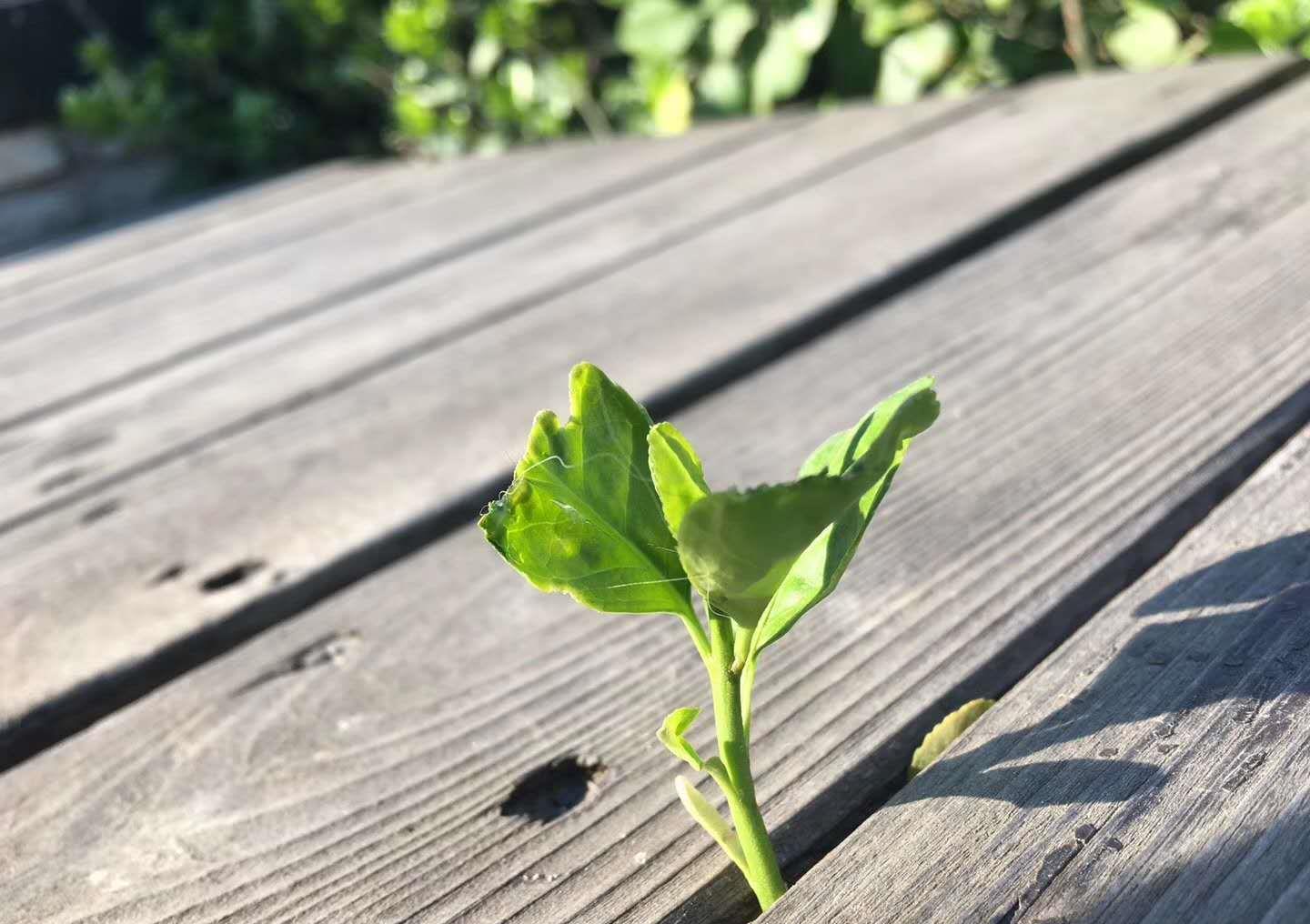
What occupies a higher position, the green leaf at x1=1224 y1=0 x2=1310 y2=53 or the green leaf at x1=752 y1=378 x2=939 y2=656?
the green leaf at x1=1224 y1=0 x2=1310 y2=53

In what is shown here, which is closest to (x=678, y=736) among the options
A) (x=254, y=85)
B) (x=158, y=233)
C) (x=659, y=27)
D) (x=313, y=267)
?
(x=313, y=267)

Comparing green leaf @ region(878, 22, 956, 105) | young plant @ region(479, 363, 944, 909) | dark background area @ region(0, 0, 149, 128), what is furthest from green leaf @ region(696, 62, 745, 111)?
young plant @ region(479, 363, 944, 909)

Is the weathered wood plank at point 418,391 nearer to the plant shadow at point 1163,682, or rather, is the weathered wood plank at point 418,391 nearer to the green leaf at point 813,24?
the plant shadow at point 1163,682

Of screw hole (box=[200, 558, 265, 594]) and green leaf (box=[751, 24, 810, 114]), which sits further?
green leaf (box=[751, 24, 810, 114])

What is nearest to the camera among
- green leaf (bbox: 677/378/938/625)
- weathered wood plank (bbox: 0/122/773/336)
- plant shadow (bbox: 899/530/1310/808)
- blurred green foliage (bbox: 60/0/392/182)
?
green leaf (bbox: 677/378/938/625)

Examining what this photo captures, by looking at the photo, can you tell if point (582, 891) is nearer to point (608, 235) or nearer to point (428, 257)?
point (608, 235)

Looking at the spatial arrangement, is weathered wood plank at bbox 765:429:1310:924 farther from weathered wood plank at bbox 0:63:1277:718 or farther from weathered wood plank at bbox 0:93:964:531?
weathered wood plank at bbox 0:93:964:531

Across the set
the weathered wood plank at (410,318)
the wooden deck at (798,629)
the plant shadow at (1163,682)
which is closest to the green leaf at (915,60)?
the weathered wood plank at (410,318)

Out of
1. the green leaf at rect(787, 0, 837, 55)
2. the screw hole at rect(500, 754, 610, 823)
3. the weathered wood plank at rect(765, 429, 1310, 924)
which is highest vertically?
the green leaf at rect(787, 0, 837, 55)
